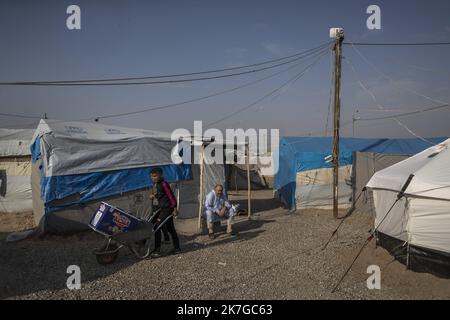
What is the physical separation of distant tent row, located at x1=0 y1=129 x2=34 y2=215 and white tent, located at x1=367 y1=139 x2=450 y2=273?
1223 cm

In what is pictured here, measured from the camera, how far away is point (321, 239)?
370 inches

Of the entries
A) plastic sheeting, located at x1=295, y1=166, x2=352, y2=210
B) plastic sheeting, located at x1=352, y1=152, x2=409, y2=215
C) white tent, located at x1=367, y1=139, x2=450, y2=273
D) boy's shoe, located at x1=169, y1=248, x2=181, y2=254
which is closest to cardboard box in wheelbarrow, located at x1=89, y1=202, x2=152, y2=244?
boy's shoe, located at x1=169, y1=248, x2=181, y2=254

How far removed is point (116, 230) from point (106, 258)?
0.60m

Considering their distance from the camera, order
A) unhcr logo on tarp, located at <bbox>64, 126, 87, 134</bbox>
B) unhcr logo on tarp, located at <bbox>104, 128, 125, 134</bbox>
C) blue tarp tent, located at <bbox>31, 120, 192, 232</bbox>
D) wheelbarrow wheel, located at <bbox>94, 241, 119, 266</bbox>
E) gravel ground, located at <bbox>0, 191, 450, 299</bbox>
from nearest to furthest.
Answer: gravel ground, located at <bbox>0, 191, 450, 299</bbox>, wheelbarrow wheel, located at <bbox>94, 241, 119, 266</bbox>, blue tarp tent, located at <bbox>31, 120, 192, 232</bbox>, unhcr logo on tarp, located at <bbox>64, 126, 87, 134</bbox>, unhcr logo on tarp, located at <bbox>104, 128, 125, 134</bbox>

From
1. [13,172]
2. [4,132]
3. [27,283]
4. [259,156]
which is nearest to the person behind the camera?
[27,283]

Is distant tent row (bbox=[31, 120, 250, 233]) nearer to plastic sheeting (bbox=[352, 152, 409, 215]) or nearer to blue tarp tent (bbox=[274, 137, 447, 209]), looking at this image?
blue tarp tent (bbox=[274, 137, 447, 209])

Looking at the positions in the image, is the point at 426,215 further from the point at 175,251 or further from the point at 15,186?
the point at 15,186

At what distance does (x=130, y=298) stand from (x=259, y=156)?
772 inches

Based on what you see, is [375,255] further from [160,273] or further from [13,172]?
[13,172]

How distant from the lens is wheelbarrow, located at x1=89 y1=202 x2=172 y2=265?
666 cm

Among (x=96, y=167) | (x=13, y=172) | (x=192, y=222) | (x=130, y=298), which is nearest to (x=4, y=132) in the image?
(x=13, y=172)

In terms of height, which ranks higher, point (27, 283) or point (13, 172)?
point (13, 172)

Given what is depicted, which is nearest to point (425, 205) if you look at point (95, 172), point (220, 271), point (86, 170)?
point (220, 271)

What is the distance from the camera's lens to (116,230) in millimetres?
6816
